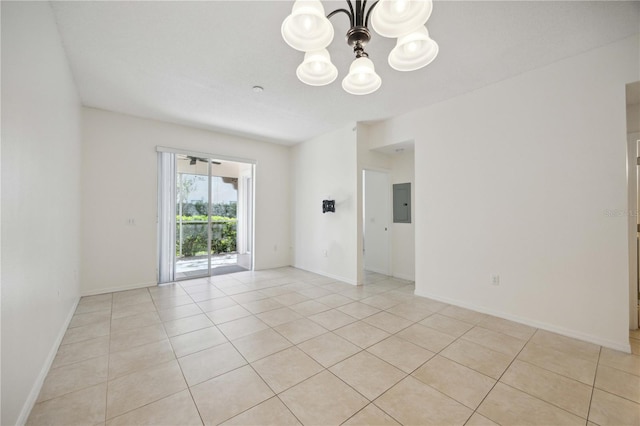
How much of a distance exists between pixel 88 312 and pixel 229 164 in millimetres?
3604

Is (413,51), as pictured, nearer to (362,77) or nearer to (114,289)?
(362,77)

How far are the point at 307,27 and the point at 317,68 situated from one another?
14.9 inches

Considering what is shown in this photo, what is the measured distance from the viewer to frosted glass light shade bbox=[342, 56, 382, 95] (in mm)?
1910

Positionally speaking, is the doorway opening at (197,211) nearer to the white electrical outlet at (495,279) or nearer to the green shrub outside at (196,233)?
the green shrub outside at (196,233)

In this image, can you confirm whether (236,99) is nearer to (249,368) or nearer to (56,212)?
(56,212)

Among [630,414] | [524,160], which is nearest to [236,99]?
[524,160]

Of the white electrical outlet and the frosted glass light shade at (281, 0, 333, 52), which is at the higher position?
the frosted glass light shade at (281, 0, 333, 52)

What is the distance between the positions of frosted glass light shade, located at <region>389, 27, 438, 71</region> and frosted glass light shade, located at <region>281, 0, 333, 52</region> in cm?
50

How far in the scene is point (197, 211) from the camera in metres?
5.09


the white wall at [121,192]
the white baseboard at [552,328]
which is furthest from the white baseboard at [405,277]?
the white wall at [121,192]

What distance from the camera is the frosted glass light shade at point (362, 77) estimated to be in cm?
191

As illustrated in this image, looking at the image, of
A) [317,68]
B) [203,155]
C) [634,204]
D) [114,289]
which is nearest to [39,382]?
[114,289]

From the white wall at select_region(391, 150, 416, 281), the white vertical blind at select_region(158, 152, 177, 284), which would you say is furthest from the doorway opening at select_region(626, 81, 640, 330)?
the white vertical blind at select_region(158, 152, 177, 284)

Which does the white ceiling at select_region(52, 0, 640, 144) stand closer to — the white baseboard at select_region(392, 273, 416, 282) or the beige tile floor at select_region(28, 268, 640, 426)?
the beige tile floor at select_region(28, 268, 640, 426)
